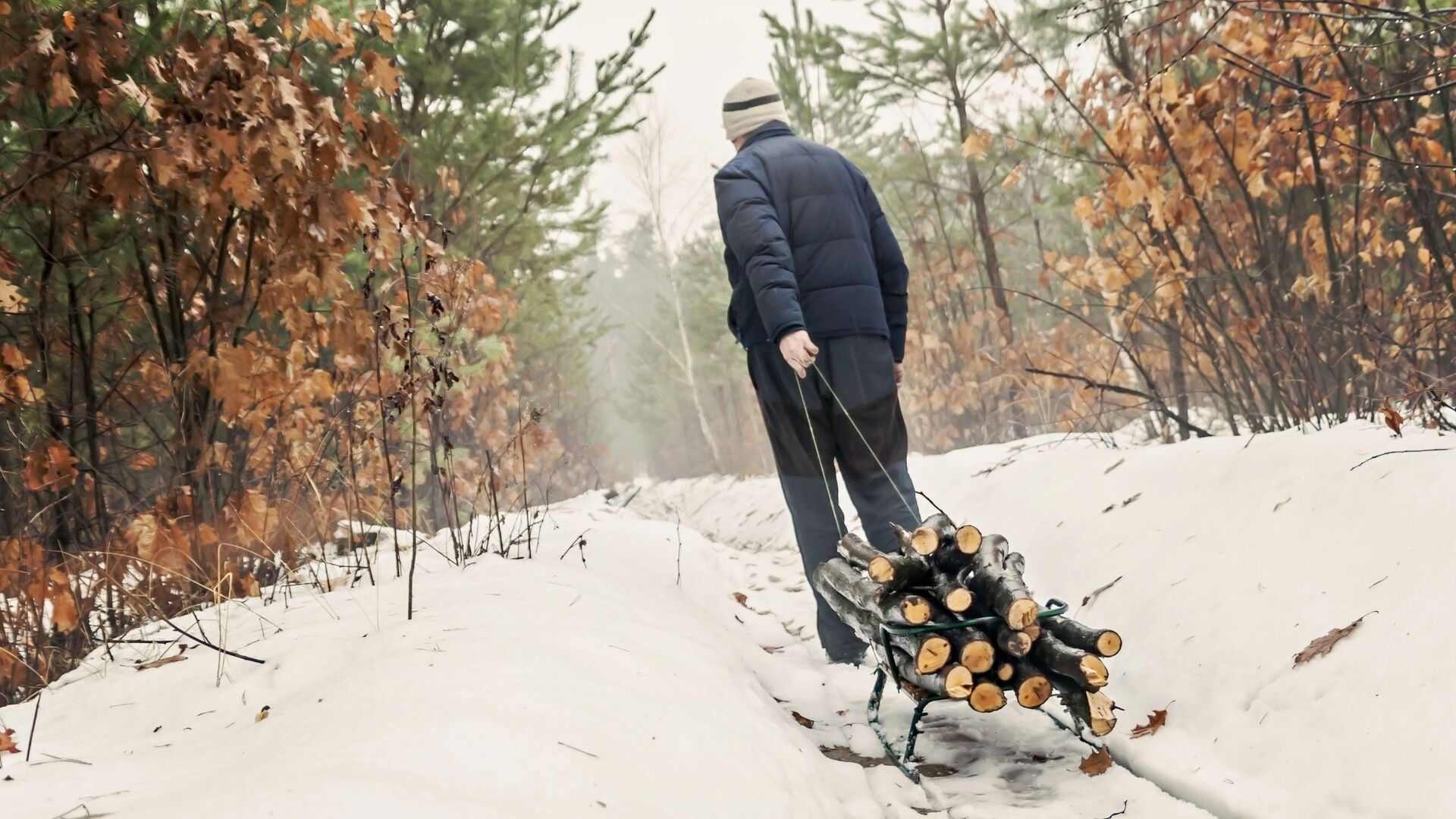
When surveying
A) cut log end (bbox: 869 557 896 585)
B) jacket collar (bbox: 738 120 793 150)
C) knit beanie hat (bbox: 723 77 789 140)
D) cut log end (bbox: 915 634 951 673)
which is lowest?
cut log end (bbox: 915 634 951 673)

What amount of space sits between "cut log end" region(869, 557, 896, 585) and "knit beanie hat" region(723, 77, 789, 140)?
6.08 ft

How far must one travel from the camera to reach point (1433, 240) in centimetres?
278

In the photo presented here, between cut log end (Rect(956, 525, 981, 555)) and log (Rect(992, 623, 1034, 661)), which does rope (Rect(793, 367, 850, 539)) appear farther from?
log (Rect(992, 623, 1034, 661))

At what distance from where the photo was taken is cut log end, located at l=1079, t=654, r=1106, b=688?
211 cm

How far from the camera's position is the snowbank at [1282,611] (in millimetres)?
1737

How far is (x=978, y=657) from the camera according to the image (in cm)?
225

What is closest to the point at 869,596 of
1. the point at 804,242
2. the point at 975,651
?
the point at 975,651

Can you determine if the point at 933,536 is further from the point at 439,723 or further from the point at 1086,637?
the point at 439,723

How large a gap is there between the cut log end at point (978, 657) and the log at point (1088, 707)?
0.20 m

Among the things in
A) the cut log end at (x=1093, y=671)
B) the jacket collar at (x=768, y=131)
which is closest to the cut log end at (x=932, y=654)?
the cut log end at (x=1093, y=671)

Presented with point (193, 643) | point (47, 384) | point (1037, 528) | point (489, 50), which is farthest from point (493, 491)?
point (489, 50)

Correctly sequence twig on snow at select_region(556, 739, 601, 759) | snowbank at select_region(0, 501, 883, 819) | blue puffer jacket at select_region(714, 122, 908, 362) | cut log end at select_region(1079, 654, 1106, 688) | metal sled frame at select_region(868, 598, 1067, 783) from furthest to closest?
blue puffer jacket at select_region(714, 122, 908, 362), metal sled frame at select_region(868, 598, 1067, 783), cut log end at select_region(1079, 654, 1106, 688), twig on snow at select_region(556, 739, 601, 759), snowbank at select_region(0, 501, 883, 819)

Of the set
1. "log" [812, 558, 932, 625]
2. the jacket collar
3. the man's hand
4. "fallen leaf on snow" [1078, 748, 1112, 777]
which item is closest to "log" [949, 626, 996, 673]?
"log" [812, 558, 932, 625]

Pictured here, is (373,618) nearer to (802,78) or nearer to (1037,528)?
(1037,528)
